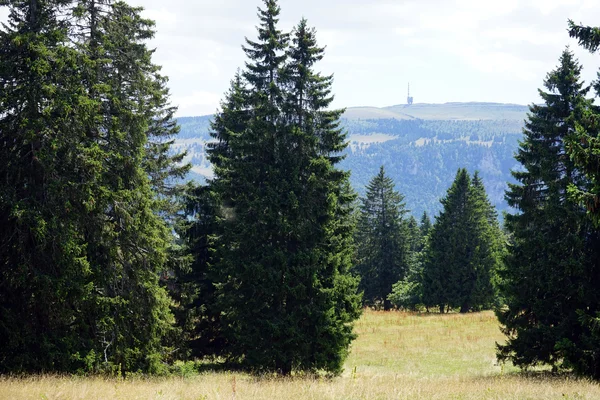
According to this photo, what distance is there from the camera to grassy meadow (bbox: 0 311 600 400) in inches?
388

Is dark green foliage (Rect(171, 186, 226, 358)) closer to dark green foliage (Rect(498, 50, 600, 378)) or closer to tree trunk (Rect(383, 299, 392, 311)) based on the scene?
dark green foliage (Rect(498, 50, 600, 378))

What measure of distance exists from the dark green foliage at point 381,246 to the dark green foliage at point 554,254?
126 feet

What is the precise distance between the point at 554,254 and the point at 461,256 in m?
31.8

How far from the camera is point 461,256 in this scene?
164 ft

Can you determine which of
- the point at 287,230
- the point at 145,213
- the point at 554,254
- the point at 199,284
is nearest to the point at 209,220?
the point at 199,284

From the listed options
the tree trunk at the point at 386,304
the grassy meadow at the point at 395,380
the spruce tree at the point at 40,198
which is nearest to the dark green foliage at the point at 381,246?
the tree trunk at the point at 386,304

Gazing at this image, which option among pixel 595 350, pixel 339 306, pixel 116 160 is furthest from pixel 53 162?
pixel 595 350

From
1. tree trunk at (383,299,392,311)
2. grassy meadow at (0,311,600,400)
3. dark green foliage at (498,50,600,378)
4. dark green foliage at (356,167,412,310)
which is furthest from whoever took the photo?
dark green foliage at (356,167,412,310)

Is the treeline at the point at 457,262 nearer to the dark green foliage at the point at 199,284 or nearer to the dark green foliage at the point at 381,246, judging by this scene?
the dark green foliage at the point at 381,246

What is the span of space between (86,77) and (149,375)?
8247mm

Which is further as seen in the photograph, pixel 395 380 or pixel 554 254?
pixel 554 254

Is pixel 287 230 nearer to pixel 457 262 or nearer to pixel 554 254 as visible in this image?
pixel 554 254

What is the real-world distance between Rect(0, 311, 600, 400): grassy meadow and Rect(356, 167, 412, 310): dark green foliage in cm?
1308

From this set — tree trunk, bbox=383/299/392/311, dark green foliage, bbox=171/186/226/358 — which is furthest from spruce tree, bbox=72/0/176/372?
tree trunk, bbox=383/299/392/311
